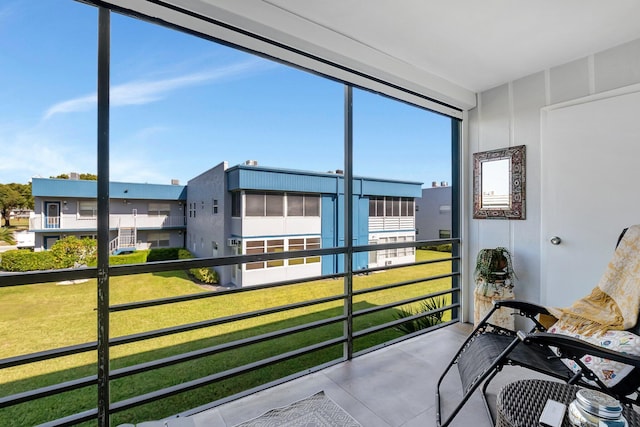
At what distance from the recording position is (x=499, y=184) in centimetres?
292

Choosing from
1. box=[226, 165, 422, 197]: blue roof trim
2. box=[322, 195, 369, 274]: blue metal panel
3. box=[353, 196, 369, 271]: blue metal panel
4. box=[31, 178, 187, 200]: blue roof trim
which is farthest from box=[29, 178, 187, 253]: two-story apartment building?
box=[226, 165, 422, 197]: blue roof trim

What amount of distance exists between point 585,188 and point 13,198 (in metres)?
3.76

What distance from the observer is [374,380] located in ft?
6.79

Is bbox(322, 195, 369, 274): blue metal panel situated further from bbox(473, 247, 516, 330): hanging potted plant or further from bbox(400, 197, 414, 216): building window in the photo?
bbox(473, 247, 516, 330): hanging potted plant

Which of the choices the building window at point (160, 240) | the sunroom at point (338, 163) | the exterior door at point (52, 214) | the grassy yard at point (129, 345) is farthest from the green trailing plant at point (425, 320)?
the exterior door at point (52, 214)

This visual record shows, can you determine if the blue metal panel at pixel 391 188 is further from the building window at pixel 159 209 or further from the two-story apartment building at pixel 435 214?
the building window at pixel 159 209

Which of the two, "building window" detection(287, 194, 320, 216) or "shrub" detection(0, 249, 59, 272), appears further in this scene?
"building window" detection(287, 194, 320, 216)

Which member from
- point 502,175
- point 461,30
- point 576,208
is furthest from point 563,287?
point 461,30

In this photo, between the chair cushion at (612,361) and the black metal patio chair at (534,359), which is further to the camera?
the chair cushion at (612,361)

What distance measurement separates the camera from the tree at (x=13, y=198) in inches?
58.9

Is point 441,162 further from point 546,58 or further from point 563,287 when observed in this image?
point 563,287

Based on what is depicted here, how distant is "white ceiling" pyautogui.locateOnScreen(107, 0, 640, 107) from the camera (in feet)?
5.88

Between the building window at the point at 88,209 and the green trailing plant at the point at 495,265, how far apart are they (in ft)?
9.80

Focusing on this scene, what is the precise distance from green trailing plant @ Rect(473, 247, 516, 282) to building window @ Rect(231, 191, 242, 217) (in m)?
3.49
